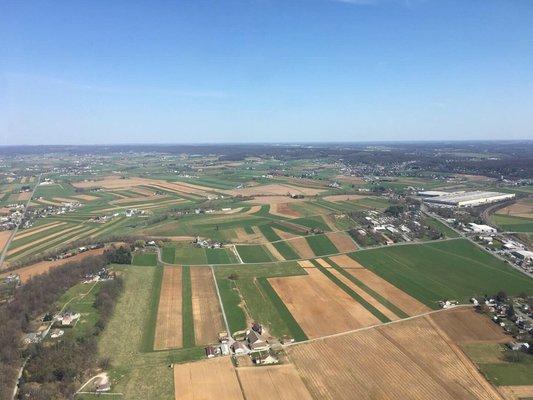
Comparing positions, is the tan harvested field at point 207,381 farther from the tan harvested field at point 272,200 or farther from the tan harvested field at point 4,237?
the tan harvested field at point 272,200

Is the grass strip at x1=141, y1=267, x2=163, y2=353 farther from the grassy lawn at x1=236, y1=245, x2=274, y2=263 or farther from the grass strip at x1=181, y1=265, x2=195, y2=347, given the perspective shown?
the grassy lawn at x1=236, y1=245, x2=274, y2=263

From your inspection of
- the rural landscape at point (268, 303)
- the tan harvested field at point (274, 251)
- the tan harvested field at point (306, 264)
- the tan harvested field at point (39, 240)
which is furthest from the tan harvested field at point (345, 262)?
the tan harvested field at point (39, 240)

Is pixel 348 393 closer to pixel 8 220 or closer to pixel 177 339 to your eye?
pixel 177 339

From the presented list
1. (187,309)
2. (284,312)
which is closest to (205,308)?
(187,309)

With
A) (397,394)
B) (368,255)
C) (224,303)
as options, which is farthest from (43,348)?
(368,255)

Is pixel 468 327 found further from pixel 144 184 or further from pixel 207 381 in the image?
pixel 144 184

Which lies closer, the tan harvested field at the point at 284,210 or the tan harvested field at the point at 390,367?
the tan harvested field at the point at 390,367

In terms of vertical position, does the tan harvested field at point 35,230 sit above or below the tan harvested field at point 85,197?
below
